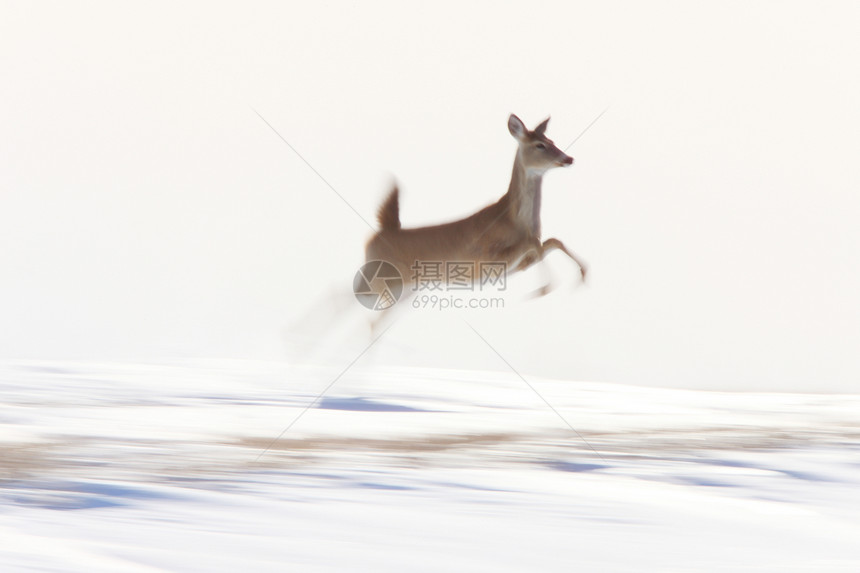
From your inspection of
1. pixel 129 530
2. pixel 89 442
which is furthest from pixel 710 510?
pixel 89 442

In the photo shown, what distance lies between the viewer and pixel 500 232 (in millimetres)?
5855

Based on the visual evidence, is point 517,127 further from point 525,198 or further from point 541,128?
point 525,198

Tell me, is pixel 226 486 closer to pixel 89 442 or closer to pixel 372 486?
pixel 372 486

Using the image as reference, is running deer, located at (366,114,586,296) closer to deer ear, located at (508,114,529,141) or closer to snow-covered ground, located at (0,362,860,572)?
deer ear, located at (508,114,529,141)

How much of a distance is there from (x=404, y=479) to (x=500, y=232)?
1.74 metres

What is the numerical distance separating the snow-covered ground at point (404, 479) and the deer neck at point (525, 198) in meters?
1.34

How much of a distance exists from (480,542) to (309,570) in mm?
776

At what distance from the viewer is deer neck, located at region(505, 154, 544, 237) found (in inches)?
228

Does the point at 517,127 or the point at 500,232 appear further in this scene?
the point at 500,232
